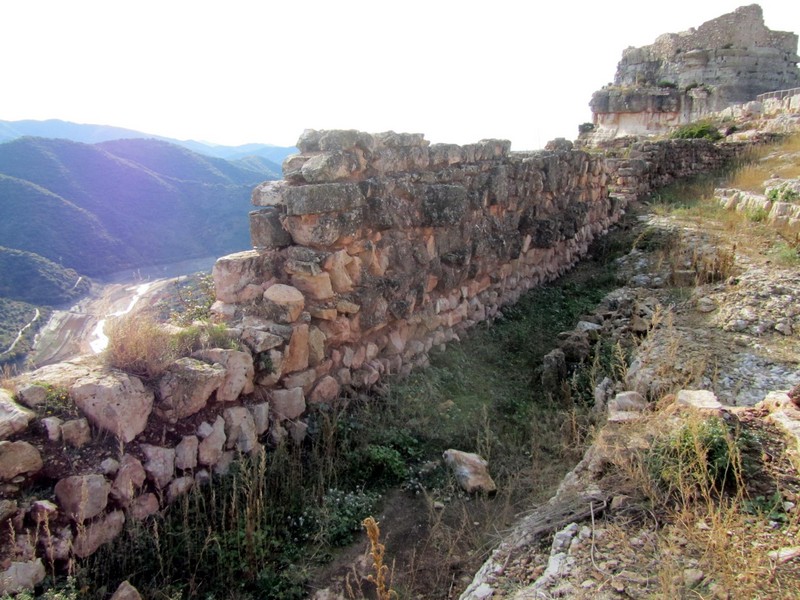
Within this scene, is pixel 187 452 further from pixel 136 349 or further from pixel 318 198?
pixel 318 198

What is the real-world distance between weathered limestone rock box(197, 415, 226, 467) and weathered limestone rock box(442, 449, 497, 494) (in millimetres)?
1697

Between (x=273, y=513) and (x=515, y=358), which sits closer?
(x=273, y=513)

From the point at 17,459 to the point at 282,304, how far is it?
2098 millimetres

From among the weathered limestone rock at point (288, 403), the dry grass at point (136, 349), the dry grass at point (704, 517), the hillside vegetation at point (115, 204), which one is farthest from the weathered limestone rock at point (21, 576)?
the hillside vegetation at point (115, 204)

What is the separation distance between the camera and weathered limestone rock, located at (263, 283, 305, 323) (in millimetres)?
4426

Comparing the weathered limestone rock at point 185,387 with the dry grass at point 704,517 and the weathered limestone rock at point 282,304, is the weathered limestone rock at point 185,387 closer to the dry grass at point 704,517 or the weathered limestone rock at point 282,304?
the weathered limestone rock at point 282,304

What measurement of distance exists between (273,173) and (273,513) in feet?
84.2

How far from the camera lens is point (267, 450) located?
396 cm

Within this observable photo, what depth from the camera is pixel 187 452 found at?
3.41m

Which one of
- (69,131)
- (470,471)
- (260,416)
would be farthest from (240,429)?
(69,131)

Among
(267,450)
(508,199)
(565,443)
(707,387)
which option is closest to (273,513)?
(267,450)

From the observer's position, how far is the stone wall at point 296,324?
2914 millimetres

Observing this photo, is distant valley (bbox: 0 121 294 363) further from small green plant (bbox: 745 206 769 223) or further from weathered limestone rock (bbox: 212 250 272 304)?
small green plant (bbox: 745 206 769 223)

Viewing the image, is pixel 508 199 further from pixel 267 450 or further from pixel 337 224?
pixel 267 450
